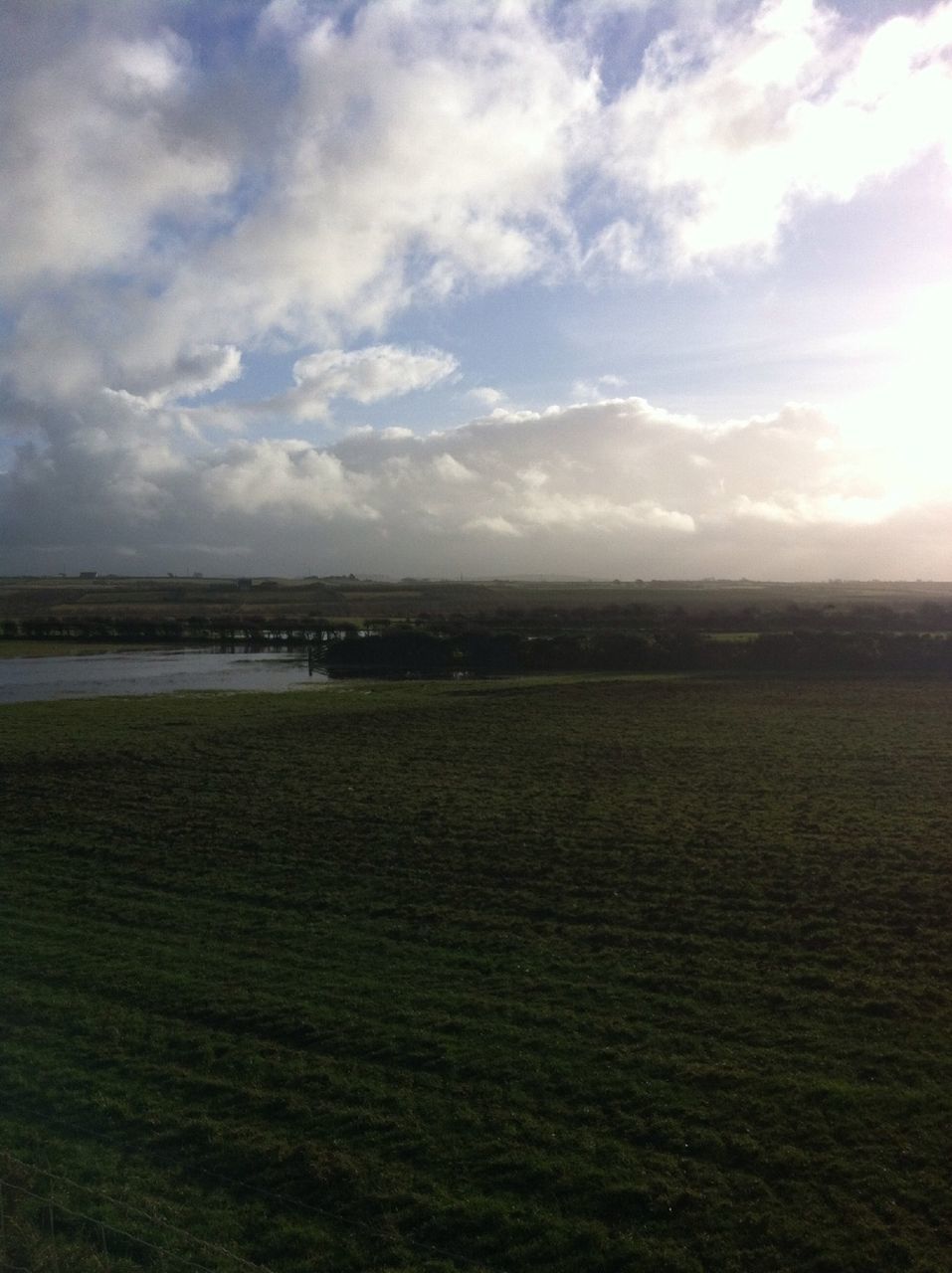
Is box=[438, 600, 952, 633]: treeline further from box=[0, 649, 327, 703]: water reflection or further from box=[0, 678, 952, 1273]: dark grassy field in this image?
box=[0, 678, 952, 1273]: dark grassy field

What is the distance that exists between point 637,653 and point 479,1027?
48628mm

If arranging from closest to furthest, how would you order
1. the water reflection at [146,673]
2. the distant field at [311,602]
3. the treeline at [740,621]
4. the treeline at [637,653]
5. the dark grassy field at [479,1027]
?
the dark grassy field at [479,1027] → the water reflection at [146,673] → the treeline at [637,653] → the treeline at [740,621] → the distant field at [311,602]

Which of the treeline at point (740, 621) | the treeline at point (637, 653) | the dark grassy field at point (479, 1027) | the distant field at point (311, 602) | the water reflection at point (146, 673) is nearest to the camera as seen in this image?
the dark grassy field at point (479, 1027)

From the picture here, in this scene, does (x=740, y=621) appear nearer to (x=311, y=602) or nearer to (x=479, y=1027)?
(x=479, y=1027)

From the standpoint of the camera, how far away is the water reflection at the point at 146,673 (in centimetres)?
4638

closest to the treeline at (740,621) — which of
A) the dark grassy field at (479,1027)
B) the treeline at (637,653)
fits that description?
the treeline at (637,653)

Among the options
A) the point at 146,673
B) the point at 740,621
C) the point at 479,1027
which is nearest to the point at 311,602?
the point at 740,621

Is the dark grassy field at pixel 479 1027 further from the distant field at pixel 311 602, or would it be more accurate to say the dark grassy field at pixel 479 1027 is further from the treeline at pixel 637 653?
the distant field at pixel 311 602

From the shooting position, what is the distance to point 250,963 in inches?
435

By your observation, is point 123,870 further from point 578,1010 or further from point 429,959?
point 578,1010

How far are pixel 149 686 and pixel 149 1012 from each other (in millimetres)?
39984

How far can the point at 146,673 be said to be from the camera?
5491 cm

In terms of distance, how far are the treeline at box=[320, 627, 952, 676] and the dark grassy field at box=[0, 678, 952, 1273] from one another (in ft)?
108

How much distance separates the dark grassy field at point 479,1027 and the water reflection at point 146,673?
26.8 metres
